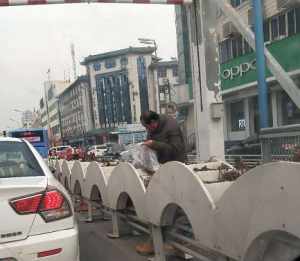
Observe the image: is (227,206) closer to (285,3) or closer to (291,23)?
(285,3)

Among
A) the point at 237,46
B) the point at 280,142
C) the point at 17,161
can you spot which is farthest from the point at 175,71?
the point at 17,161

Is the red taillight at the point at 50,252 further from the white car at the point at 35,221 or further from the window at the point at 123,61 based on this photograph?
the window at the point at 123,61

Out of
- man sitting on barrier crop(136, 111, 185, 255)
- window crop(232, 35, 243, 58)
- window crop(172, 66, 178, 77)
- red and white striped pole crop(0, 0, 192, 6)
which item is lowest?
Answer: man sitting on barrier crop(136, 111, 185, 255)

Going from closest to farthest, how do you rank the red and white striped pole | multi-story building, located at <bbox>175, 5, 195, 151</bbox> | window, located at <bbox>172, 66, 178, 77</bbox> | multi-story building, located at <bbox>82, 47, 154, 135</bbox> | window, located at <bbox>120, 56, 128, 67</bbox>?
the red and white striped pole, multi-story building, located at <bbox>175, 5, 195, 151</bbox>, multi-story building, located at <bbox>82, 47, 154, 135</bbox>, window, located at <bbox>172, 66, 178, 77</bbox>, window, located at <bbox>120, 56, 128, 67</bbox>

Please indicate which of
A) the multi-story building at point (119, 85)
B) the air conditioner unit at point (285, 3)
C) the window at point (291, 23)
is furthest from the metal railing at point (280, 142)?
the multi-story building at point (119, 85)

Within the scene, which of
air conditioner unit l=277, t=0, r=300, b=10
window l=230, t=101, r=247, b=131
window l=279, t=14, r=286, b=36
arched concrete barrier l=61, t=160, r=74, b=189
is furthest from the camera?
window l=230, t=101, r=247, b=131

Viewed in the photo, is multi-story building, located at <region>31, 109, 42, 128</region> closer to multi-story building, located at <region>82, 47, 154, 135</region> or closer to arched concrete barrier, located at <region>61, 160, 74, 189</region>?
multi-story building, located at <region>82, 47, 154, 135</region>

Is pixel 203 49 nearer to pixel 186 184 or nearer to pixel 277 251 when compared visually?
pixel 186 184

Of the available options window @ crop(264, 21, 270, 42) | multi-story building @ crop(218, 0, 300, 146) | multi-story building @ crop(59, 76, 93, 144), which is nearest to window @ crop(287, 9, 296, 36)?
multi-story building @ crop(218, 0, 300, 146)

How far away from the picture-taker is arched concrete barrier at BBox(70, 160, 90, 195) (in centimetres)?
771

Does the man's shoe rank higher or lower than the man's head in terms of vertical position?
lower

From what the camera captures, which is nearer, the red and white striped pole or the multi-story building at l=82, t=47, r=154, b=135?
the red and white striped pole

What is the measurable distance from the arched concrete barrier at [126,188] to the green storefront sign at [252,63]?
14.4 m

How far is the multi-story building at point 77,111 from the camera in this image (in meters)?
93.2
